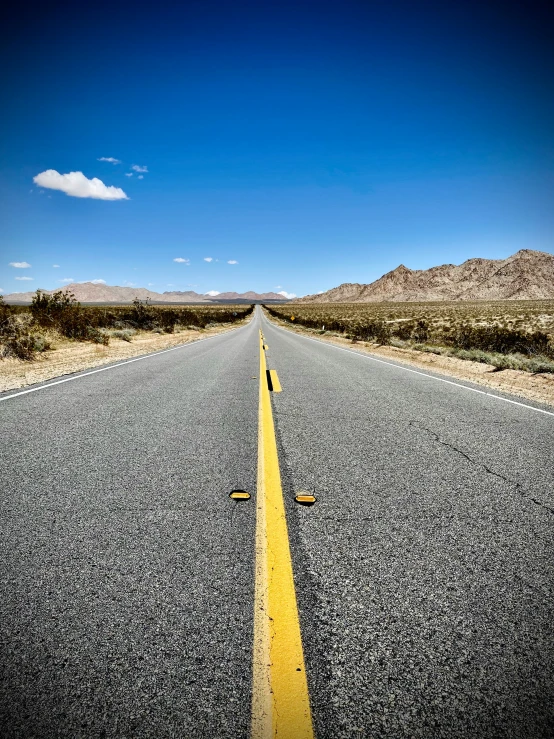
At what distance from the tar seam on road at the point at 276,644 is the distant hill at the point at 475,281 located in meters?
141

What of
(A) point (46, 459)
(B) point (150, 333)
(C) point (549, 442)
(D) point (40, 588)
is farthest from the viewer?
(B) point (150, 333)

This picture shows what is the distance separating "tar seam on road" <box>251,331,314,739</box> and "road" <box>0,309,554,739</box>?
0.04 m

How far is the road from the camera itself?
50.7 inches

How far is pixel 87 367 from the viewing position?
946 cm

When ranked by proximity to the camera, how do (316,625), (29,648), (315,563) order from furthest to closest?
(315,563) < (316,625) < (29,648)

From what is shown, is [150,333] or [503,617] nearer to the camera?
[503,617]

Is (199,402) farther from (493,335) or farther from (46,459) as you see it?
(493,335)

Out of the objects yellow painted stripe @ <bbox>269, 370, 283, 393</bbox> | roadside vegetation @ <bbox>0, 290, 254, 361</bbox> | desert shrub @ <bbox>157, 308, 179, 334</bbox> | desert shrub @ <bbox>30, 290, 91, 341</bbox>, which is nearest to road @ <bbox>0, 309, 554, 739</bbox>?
yellow painted stripe @ <bbox>269, 370, 283, 393</bbox>

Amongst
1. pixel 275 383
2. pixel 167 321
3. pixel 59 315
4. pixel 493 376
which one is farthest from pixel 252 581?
pixel 167 321

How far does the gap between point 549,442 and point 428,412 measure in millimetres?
1480

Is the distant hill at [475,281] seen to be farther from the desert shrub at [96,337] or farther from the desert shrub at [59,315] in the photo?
the desert shrub at [59,315]

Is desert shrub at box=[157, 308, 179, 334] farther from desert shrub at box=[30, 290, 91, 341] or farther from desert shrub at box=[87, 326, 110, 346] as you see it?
desert shrub at box=[30, 290, 91, 341]

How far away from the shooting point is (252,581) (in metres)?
1.84

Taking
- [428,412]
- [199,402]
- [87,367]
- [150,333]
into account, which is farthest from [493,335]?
[150,333]
